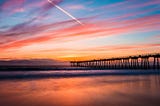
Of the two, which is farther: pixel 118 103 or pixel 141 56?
pixel 141 56

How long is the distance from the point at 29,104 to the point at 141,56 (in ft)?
186

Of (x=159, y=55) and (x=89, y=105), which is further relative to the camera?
(x=159, y=55)

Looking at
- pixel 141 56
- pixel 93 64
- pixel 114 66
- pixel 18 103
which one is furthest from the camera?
pixel 93 64

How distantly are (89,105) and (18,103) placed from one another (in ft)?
11.5

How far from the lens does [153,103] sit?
11820 mm

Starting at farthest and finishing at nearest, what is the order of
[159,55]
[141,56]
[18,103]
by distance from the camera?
1. [141,56]
2. [159,55]
3. [18,103]

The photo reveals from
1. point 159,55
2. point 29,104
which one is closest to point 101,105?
point 29,104

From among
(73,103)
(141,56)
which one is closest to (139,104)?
(73,103)

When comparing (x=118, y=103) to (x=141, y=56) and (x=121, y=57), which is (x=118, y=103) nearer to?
(x=141, y=56)

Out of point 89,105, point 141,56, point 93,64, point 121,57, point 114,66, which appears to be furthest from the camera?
point 93,64

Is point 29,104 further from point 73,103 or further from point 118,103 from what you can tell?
point 118,103

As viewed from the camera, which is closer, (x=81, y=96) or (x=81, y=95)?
(x=81, y=96)

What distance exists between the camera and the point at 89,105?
1135cm

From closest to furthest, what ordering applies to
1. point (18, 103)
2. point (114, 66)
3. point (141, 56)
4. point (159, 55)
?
point (18, 103) → point (159, 55) → point (141, 56) → point (114, 66)
